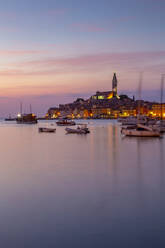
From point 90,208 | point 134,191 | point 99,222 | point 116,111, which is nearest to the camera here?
point 99,222

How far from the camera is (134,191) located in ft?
29.0

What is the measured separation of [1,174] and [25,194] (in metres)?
3.77

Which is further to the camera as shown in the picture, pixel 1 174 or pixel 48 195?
pixel 1 174

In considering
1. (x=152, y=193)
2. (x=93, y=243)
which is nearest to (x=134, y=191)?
(x=152, y=193)

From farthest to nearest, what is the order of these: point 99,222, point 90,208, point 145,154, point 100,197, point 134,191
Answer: point 145,154 → point 134,191 → point 100,197 → point 90,208 → point 99,222

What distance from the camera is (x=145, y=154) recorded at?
17.9 meters

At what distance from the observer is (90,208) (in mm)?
7184

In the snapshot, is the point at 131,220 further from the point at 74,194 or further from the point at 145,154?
the point at 145,154

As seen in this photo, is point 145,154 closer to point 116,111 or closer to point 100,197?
point 100,197

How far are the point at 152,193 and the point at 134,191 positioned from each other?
0.56 m

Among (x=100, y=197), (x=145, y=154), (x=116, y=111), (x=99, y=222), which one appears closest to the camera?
(x=99, y=222)

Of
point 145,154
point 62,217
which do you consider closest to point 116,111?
point 145,154

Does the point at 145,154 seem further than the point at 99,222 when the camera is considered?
Yes

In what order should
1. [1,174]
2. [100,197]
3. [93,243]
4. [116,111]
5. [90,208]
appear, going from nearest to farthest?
1. [93,243]
2. [90,208]
3. [100,197]
4. [1,174]
5. [116,111]
